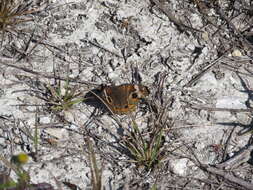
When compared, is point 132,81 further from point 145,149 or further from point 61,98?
point 145,149

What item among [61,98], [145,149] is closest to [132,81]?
[61,98]

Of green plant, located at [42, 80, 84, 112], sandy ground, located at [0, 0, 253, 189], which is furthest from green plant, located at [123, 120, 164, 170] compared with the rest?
green plant, located at [42, 80, 84, 112]

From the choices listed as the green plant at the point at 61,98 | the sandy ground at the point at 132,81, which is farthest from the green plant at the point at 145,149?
the green plant at the point at 61,98

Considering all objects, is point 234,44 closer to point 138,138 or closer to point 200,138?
point 200,138

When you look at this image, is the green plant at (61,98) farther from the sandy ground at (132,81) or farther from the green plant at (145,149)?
the green plant at (145,149)

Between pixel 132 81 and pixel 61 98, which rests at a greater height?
pixel 132 81
